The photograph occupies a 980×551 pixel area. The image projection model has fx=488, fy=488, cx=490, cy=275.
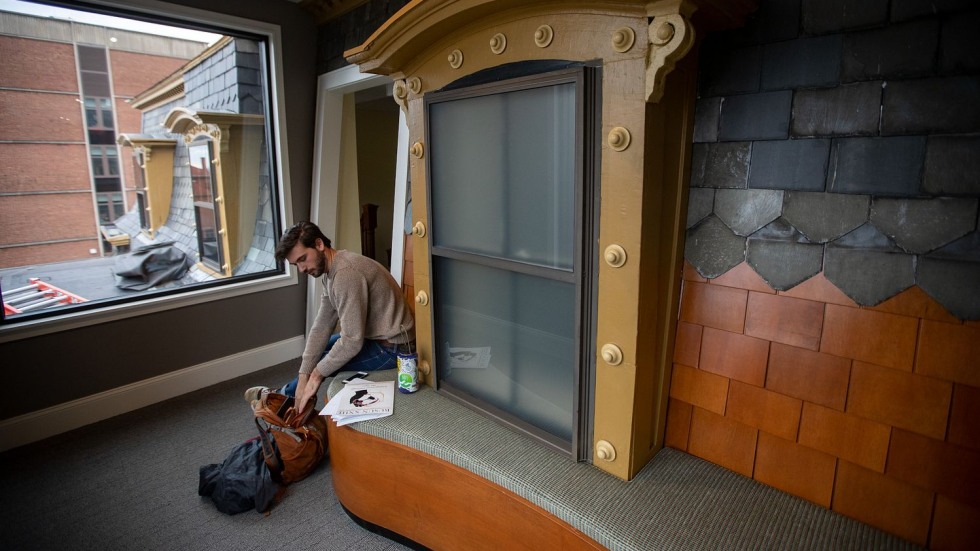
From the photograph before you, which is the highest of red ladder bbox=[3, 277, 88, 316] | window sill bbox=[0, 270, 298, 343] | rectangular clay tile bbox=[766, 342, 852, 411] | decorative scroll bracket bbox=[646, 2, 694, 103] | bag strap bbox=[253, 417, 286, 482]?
decorative scroll bracket bbox=[646, 2, 694, 103]

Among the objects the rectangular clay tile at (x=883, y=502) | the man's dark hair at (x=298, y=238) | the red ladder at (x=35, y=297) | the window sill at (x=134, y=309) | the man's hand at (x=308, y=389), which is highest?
the man's dark hair at (x=298, y=238)

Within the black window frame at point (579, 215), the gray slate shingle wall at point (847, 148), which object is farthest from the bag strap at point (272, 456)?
the gray slate shingle wall at point (847, 148)

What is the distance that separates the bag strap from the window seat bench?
0.32 metres

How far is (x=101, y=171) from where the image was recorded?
3006 millimetres

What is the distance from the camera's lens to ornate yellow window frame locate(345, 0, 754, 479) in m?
1.23

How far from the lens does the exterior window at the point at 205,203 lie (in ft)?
11.4

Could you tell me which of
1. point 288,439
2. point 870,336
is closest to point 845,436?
point 870,336

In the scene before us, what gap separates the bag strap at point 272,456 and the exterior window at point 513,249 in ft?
2.79

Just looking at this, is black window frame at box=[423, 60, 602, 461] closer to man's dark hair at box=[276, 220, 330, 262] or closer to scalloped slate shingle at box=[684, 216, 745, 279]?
scalloped slate shingle at box=[684, 216, 745, 279]

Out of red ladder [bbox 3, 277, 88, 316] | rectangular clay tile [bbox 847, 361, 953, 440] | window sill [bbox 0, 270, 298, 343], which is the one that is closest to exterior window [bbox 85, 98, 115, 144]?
red ladder [bbox 3, 277, 88, 316]

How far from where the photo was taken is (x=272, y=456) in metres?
2.23

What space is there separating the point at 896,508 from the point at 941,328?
1.59 feet

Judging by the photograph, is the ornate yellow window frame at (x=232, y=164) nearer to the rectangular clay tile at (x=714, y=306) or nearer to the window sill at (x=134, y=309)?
the window sill at (x=134, y=309)

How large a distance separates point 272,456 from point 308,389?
332mm
